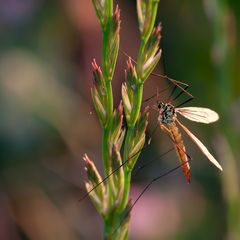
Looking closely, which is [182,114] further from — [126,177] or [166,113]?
[126,177]

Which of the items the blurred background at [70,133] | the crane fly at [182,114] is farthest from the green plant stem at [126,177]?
the blurred background at [70,133]

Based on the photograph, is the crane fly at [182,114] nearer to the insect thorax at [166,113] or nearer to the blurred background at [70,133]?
the insect thorax at [166,113]

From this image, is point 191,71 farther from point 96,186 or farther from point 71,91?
point 96,186

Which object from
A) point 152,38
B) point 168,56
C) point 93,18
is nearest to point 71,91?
point 93,18

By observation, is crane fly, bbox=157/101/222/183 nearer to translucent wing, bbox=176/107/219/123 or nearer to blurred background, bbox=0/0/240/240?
translucent wing, bbox=176/107/219/123

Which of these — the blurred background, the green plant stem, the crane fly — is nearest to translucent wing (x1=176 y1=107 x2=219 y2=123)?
the crane fly

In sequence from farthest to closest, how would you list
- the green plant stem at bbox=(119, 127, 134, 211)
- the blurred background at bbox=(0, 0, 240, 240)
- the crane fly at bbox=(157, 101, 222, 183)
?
the blurred background at bbox=(0, 0, 240, 240) < the crane fly at bbox=(157, 101, 222, 183) < the green plant stem at bbox=(119, 127, 134, 211)

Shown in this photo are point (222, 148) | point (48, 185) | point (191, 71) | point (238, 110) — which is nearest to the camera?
point (222, 148)
